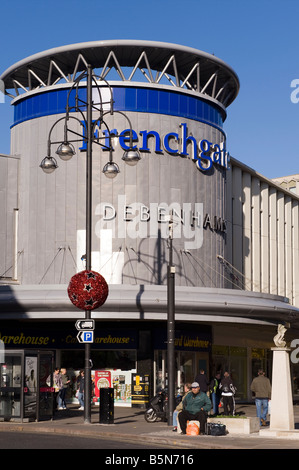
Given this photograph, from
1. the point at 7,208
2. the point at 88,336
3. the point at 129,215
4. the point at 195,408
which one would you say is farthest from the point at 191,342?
the point at 195,408

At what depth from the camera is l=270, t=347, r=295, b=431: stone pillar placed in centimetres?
2206

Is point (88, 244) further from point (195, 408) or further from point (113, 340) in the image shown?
point (113, 340)

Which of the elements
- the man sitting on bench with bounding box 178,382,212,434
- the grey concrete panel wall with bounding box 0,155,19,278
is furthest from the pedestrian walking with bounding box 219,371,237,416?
the grey concrete panel wall with bounding box 0,155,19,278

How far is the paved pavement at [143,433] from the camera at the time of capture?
19016 mm

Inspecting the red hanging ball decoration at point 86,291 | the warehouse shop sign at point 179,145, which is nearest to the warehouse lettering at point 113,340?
the warehouse shop sign at point 179,145

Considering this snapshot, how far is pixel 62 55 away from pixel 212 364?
17246 millimetres

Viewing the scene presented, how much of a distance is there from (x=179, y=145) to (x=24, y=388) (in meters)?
17.0

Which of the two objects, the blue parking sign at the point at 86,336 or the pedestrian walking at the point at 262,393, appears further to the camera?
the pedestrian walking at the point at 262,393

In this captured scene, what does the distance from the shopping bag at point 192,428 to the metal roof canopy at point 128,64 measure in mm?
21411

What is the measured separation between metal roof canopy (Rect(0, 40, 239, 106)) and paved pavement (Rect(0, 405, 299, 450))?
1824cm

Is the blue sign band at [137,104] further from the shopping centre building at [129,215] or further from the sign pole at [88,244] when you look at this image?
the sign pole at [88,244]

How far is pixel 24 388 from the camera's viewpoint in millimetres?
26094
